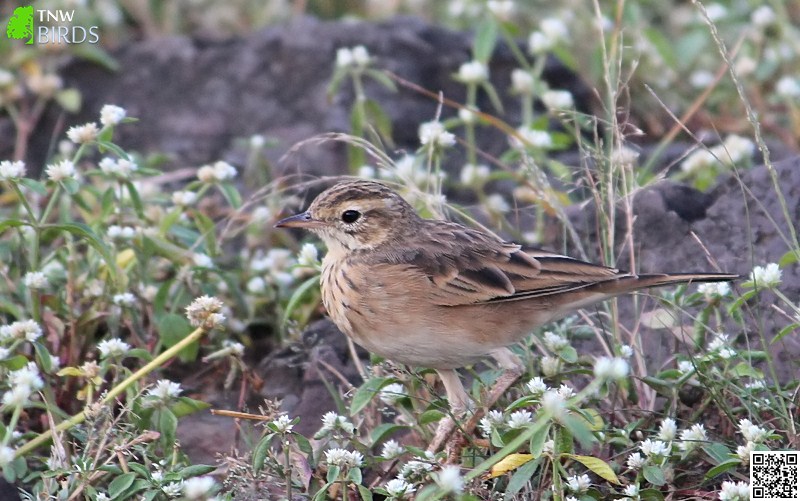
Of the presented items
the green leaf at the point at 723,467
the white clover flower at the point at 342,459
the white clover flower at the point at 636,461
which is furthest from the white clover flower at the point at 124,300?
the green leaf at the point at 723,467

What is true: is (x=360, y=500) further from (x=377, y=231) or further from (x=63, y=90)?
(x=63, y=90)

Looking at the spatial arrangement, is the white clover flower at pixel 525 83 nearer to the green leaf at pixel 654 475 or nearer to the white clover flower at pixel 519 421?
the white clover flower at pixel 519 421

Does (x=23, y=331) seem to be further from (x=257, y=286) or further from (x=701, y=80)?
(x=701, y=80)

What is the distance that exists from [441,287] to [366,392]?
0.62 m

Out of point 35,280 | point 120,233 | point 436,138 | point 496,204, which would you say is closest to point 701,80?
point 496,204

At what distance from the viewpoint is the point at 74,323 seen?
565 centimetres

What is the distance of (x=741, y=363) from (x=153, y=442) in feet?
A: 8.34

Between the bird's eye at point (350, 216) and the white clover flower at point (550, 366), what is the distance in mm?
1124

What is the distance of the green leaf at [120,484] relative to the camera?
4.33m

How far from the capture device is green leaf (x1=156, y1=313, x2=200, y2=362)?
5.65 metres

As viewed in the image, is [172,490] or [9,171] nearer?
[172,490]

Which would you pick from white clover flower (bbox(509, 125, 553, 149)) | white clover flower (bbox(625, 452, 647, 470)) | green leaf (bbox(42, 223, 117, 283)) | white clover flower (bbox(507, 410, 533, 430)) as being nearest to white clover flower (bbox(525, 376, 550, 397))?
white clover flower (bbox(507, 410, 533, 430))

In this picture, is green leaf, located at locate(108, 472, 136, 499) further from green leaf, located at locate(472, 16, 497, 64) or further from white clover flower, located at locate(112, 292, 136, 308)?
green leaf, located at locate(472, 16, 497, 64)

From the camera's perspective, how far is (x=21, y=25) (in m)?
8.35
